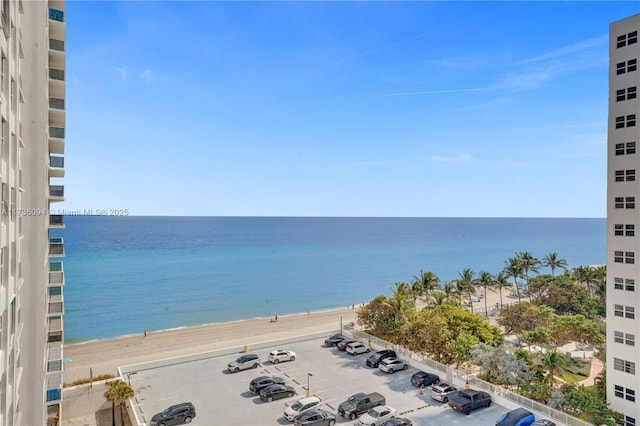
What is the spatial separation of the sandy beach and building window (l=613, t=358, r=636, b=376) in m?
29.5

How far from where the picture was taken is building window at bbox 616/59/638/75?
1130 inches

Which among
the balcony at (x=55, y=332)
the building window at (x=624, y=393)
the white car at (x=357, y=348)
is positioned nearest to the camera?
the building window at (x=624, y=393)

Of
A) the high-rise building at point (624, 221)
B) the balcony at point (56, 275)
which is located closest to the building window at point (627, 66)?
the high-rise building at point (624, 221)

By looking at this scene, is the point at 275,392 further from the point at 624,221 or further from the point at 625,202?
the point at 625,202

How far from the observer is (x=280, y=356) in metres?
37.8

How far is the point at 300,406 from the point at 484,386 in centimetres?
1356

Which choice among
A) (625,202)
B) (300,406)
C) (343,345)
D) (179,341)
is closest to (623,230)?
(625,202)

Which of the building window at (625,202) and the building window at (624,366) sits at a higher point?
the building window at (625,202)

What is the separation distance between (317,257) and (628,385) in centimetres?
14719

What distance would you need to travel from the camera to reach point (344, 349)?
135ft

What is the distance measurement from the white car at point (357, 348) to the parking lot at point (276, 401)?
0.42 m

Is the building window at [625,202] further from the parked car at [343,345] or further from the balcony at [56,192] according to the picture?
the balcony at [56,192]

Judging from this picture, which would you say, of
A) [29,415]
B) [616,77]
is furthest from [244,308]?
[616,77]

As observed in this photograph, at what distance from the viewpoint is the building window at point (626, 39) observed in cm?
2868
